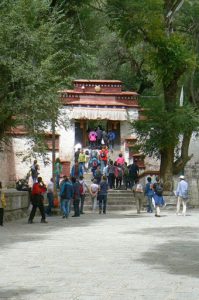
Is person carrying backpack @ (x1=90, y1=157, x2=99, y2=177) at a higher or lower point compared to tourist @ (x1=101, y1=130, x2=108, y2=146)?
lower

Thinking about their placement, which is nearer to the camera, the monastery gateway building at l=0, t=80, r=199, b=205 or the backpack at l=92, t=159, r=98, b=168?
the backpack at l=92, t=159, r=98, b=168

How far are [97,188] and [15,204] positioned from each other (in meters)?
4.75

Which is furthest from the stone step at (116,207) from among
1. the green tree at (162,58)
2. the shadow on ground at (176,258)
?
the shadow on ground at (176,258)

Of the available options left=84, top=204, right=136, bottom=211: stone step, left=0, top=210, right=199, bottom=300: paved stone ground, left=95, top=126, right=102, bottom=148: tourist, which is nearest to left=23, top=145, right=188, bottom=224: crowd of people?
left=84, top=204, right=136, bottom=211: stone step

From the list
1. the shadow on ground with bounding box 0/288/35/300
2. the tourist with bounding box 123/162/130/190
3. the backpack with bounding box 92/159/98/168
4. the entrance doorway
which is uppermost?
the entrance doorway

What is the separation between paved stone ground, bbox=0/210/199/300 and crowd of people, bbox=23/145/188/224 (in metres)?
4.69

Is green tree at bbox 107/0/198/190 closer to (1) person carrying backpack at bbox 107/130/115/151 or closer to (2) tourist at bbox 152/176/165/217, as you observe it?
(2) tourist at bbox 152/176/165/217

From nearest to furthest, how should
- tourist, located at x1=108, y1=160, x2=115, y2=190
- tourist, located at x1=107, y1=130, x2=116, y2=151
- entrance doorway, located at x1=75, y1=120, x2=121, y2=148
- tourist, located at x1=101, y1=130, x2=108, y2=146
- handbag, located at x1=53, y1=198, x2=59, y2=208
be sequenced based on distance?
handbag, located at x1=53, y1=198, x2=59, y2=208 → tourist, located at x1=108, y1=160, x2=115, y2=190 → tourist, located at x1=101, y1=130, x2=108, y2=146 → tourist, located at x1=107, y1=130, x2=116, y2=151 → entrance doorway, located at x1=75, y1=120, x2=121, y2=148

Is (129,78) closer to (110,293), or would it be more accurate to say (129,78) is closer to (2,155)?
(2,155)

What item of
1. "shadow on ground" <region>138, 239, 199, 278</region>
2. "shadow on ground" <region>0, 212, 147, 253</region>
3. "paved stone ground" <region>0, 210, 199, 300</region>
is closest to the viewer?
"paved stone ground" <region>0, 210, 199, 300</region>

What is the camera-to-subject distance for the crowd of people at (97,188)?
24203 millimetres

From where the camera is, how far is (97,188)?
89.4ft

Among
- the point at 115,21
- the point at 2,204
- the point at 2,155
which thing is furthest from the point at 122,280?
the point at 2,155

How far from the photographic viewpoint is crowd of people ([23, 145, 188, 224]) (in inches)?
953
